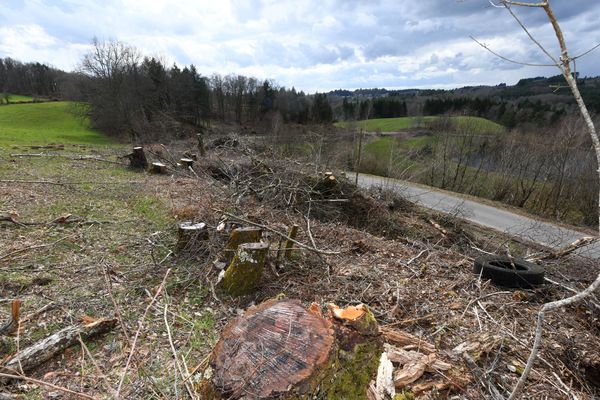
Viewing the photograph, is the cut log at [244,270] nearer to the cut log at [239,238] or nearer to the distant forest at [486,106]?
the cut log at [239,238]

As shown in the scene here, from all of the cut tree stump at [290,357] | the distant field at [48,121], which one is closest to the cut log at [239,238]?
the cut tree stump at [290,357]

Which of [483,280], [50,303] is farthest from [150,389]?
[483,280]

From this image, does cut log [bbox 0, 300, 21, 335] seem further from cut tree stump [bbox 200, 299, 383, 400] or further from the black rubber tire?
the black rubber tire

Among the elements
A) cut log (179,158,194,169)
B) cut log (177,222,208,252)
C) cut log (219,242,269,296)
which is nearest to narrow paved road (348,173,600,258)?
cut log (179,158,194,169)

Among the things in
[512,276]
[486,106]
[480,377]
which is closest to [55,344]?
[480,377]

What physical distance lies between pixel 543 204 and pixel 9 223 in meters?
23.8

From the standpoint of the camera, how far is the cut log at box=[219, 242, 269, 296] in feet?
12.7

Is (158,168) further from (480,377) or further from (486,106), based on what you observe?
(486,106)

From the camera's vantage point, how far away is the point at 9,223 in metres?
5.60

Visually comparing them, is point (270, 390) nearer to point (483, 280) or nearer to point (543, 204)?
point (483, 280)

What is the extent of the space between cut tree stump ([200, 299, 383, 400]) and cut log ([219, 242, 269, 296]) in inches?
68.0

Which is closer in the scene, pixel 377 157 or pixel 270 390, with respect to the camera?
pixel 270 390

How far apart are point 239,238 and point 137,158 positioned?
1022 centimetres

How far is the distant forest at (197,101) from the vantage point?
1098 inches
